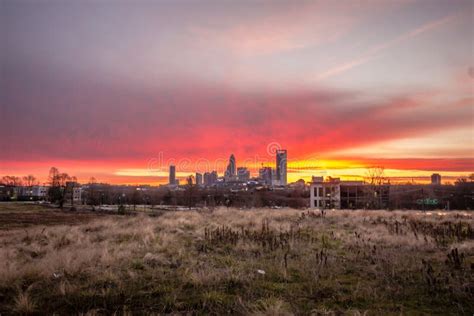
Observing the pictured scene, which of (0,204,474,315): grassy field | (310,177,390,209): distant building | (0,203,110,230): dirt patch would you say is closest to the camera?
(0,204,474,315): grassy field

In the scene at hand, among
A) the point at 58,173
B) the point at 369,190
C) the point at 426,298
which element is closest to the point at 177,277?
the point at 426,298

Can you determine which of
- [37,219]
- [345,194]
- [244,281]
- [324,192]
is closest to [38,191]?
[324,192]

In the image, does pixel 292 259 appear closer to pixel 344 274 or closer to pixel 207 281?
pixel 344 274

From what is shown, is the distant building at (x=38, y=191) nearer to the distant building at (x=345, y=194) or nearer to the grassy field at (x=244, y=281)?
the distant building at (x=345, y=194)

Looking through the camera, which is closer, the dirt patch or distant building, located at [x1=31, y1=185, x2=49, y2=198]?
the dirt patch

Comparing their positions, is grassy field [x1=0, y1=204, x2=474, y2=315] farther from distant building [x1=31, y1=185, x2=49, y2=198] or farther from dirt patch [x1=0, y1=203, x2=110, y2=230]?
distant building [x1=31, y1=185, x2=49, y2=198]

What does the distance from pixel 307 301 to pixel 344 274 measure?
209cm

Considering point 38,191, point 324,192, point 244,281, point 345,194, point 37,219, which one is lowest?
point 38,191

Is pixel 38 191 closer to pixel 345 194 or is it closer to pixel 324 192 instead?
pixel 324 192

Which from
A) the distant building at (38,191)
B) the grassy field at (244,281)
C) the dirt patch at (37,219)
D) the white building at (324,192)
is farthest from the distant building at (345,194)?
the distant building at (38,191)

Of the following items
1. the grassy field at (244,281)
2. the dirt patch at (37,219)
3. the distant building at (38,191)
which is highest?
the grassy field at (244,281)

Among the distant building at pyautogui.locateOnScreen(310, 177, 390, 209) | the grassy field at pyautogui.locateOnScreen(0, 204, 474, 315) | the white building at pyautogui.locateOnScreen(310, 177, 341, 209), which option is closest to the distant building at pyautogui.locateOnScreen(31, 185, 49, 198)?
the white building at pyautogui.locateOnScreen(310, 177, 341, 209)

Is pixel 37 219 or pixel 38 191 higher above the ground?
pixel 37 219

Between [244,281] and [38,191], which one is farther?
[38,191]
